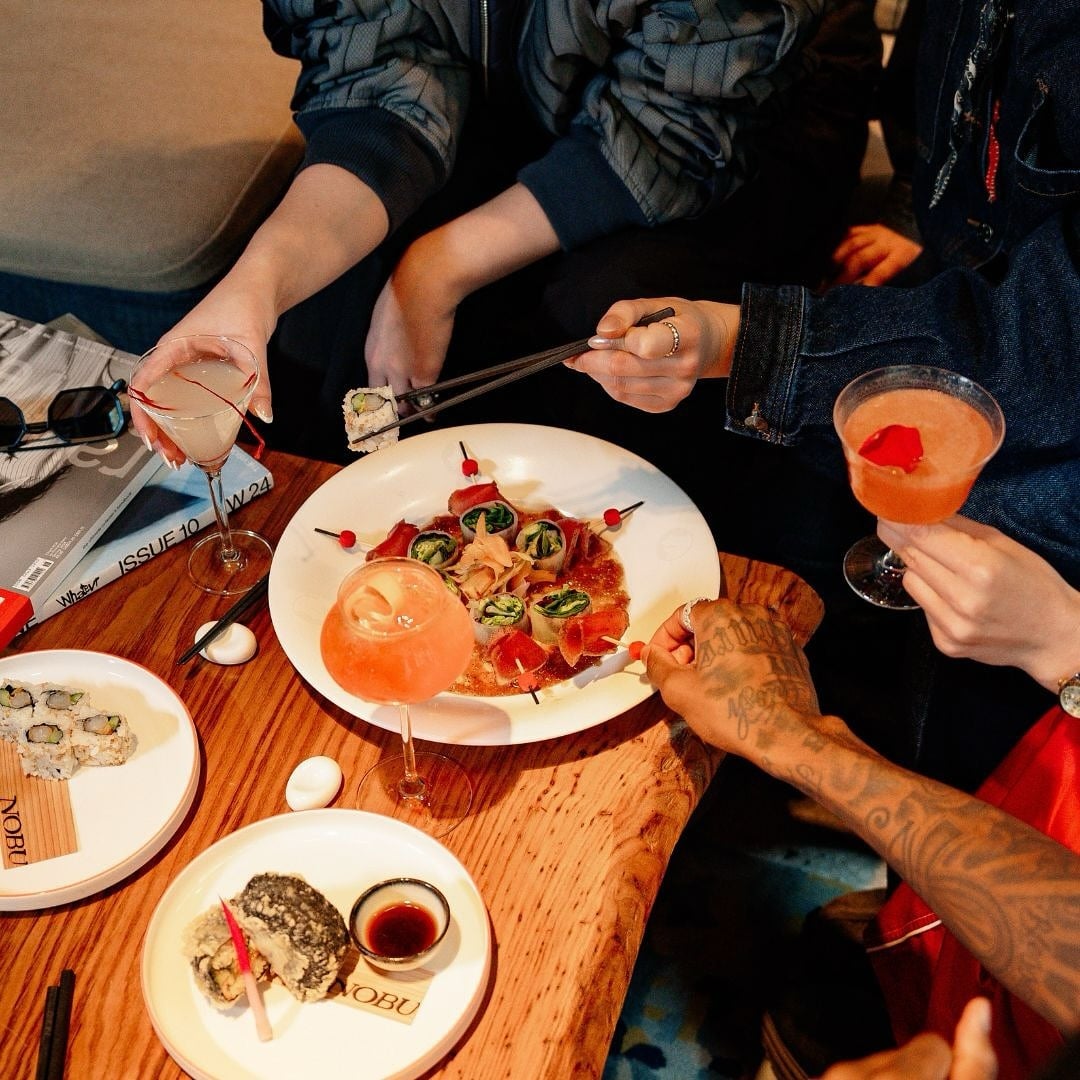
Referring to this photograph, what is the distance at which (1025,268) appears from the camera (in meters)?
1.50

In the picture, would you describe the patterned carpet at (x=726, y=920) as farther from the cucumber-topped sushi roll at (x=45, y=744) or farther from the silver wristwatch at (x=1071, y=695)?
the cucumber-topped sushi roll at (x=45, y=744)

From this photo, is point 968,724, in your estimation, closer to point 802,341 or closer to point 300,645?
point 802,341

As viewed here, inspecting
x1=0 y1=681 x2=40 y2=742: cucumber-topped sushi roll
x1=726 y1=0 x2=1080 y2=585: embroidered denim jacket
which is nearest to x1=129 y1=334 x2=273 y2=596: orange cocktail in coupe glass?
x1=0 y1=681 x2=40 y2=742: cucumber-topped sushi roll

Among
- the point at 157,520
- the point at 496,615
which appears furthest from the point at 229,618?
the point at 496,615

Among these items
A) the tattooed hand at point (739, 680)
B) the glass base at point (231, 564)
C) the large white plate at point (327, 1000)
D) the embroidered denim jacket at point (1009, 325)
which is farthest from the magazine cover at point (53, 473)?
the embroidered denim jacket at point (1009, 325)

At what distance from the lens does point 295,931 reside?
1051 millimetres

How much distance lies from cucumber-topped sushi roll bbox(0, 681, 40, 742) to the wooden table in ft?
0.43

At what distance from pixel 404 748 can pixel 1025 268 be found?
111cm

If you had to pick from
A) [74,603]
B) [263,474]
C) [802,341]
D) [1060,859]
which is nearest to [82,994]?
[74,603]

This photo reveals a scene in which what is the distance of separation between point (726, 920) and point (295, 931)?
3.23 ft

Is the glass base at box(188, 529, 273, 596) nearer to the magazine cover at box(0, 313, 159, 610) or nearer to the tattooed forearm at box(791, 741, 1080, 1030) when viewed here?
the magazine cover at box(0, 313, 159, 610)

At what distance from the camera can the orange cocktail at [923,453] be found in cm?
121

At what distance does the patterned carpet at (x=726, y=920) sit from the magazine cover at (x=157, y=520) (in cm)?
98

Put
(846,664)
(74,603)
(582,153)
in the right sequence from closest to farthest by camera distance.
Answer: (74,603) → (582,153) → (846,664)
